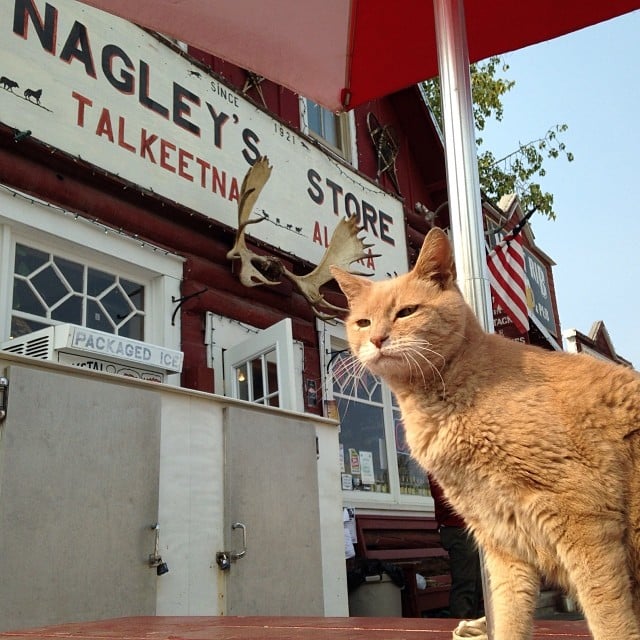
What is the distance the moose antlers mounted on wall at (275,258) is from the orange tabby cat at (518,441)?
3.90 meters

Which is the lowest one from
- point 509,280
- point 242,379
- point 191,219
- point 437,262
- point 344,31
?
point 437,262

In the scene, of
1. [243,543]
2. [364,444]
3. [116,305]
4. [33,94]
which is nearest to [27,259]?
[116,305]

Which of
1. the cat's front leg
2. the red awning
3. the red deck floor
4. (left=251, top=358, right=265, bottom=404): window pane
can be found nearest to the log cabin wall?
(left=251, top=358, right=265, bottom=404): window pane

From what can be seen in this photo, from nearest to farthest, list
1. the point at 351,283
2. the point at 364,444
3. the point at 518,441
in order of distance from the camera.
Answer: the point at 518,441, the point at 351,283, the point at 364,444

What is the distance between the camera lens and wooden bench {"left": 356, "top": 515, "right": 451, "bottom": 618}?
23.2 feet

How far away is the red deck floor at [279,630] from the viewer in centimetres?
213

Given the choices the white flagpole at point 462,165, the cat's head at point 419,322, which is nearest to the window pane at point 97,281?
the cat's head at point 419,322

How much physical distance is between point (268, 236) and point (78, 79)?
8.22 feet

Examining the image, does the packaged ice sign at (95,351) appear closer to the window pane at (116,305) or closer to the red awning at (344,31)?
the window pane at (116,305)

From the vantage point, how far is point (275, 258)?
703cm

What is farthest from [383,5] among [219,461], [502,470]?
[219,461]

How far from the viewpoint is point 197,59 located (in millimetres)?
6977

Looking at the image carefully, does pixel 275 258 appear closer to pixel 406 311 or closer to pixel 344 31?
pixel 344 31

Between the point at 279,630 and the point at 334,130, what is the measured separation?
27.0ft
